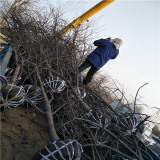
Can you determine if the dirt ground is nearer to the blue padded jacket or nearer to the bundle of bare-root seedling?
the bundle of bare-root seedling

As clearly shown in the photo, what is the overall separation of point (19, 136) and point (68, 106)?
0.64 m

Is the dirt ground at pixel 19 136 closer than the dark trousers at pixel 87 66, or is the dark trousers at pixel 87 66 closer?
the dirt ground at pixel 19 136

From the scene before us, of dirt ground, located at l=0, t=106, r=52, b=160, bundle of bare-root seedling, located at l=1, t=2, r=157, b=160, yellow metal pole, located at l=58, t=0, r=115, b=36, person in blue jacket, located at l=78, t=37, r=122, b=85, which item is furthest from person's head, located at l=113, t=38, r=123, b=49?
dirt ground, located at l=0, t=106, r=52, b=160

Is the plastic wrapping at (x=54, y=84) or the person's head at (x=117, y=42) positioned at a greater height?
the person's head at (x=117, y=42)

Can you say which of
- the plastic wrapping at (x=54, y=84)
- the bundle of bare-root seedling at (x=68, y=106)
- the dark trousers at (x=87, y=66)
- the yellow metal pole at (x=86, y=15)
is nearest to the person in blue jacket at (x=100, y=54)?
the dark trousers at (x=87, y=66)

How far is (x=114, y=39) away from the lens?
3.28 meters

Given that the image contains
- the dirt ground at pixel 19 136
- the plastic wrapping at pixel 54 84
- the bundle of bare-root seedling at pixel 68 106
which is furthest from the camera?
the plastic wrapping at pixel 54 84

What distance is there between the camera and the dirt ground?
1.09 meters

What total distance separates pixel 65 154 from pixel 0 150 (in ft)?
1.86

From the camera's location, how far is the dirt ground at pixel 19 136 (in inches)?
42.8

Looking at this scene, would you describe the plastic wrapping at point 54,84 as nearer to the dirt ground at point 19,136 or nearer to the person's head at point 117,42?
the dirt ground at point 19,136

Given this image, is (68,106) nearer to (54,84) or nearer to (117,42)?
(54,84)

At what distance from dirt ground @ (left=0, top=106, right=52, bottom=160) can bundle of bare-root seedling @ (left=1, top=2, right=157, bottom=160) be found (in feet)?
0.60

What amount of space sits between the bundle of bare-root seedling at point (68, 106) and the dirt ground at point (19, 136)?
183 millimetres
